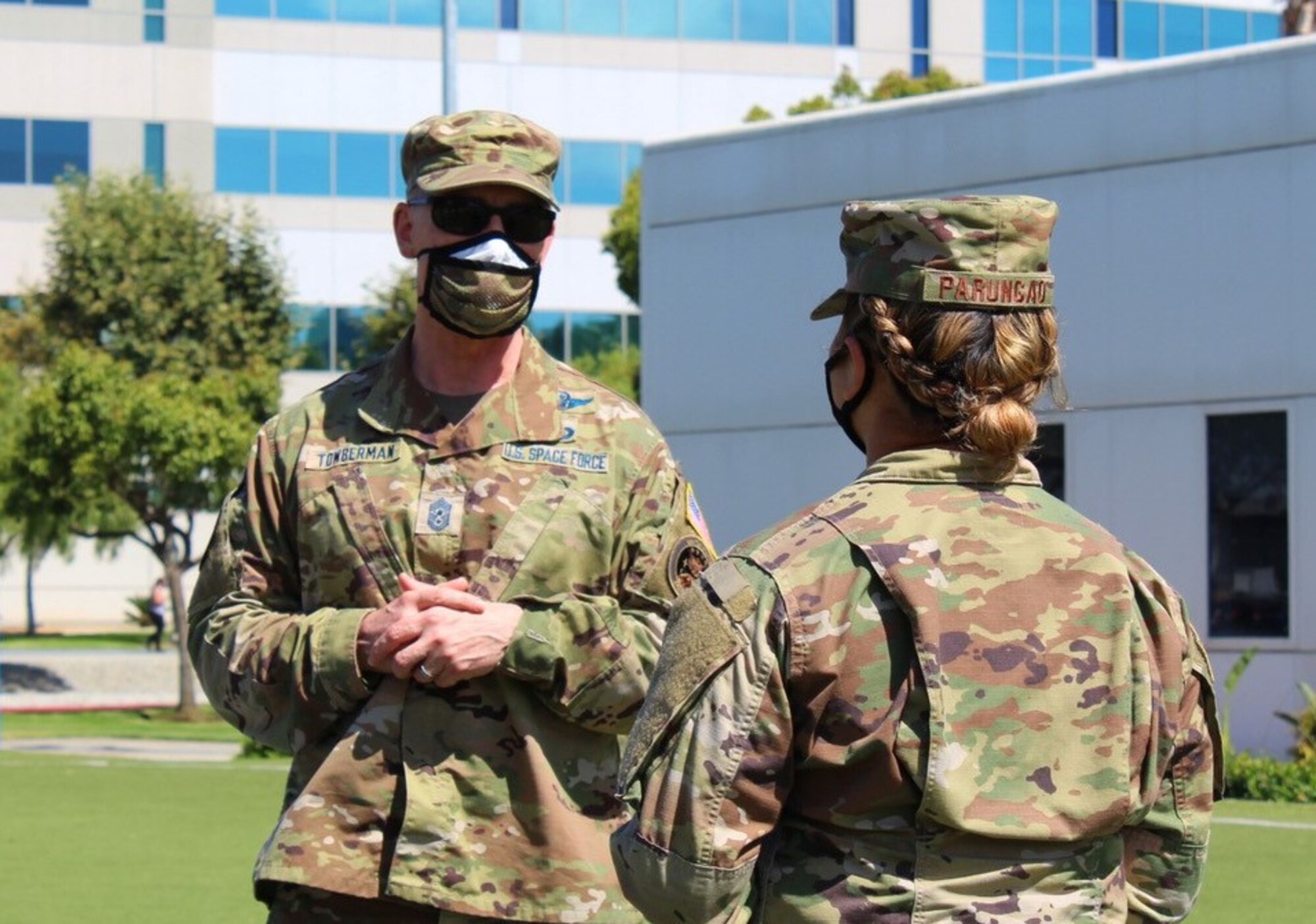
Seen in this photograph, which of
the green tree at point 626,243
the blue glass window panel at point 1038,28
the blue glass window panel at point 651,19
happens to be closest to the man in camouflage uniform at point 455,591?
the green tree at point 626,243

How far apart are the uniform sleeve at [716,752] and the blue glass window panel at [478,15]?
47.2m

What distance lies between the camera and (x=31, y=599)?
5334 cm

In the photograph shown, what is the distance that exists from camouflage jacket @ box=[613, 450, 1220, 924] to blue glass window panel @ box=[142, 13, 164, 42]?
157ft

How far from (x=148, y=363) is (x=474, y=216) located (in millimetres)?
29747

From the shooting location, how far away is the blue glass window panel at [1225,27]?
180 ft

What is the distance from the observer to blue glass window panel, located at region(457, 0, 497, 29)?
1923 inches

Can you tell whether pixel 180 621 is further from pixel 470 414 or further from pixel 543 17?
pixel 470 414

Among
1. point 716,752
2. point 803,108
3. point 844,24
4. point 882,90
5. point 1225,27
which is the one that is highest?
point 1225,27

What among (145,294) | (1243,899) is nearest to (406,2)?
(145,294)

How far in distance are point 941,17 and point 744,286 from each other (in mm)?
32145

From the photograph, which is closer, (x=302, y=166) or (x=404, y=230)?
(x=404, y=230)

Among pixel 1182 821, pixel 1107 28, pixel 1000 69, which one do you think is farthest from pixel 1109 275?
pixel 1107 28

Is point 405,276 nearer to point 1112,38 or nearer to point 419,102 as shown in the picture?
point 419,102

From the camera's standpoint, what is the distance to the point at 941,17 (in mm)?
51781
